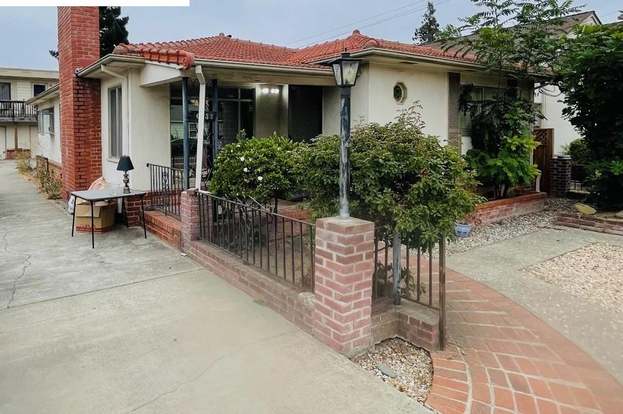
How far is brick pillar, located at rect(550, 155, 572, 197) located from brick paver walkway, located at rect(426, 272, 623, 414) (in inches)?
335

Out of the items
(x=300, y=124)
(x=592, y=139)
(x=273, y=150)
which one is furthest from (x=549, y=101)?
(x=273, y=150)

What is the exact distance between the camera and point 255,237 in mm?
5750

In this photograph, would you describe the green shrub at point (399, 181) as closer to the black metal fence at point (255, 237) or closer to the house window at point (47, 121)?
the black metal fence at point (255, 237)

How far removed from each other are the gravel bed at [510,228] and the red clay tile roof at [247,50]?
322 centimetres

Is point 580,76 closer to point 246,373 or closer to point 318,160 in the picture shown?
point 318,160

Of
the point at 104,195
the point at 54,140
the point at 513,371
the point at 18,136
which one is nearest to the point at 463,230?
the point at 513,371

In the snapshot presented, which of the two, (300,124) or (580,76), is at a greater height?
(580,76)

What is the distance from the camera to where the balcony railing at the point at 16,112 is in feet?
92.3

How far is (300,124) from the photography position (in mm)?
9555

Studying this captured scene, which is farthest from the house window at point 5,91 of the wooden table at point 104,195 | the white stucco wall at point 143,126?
the wooden table at point 104,195

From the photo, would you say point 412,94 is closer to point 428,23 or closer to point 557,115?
point 557,115

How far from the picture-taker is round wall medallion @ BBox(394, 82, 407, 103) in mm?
8602

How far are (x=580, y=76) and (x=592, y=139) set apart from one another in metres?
1.36

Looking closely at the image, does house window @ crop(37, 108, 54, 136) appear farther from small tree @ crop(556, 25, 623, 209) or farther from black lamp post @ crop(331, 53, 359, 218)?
small tree @ crop(556, 25, 623, 209)
